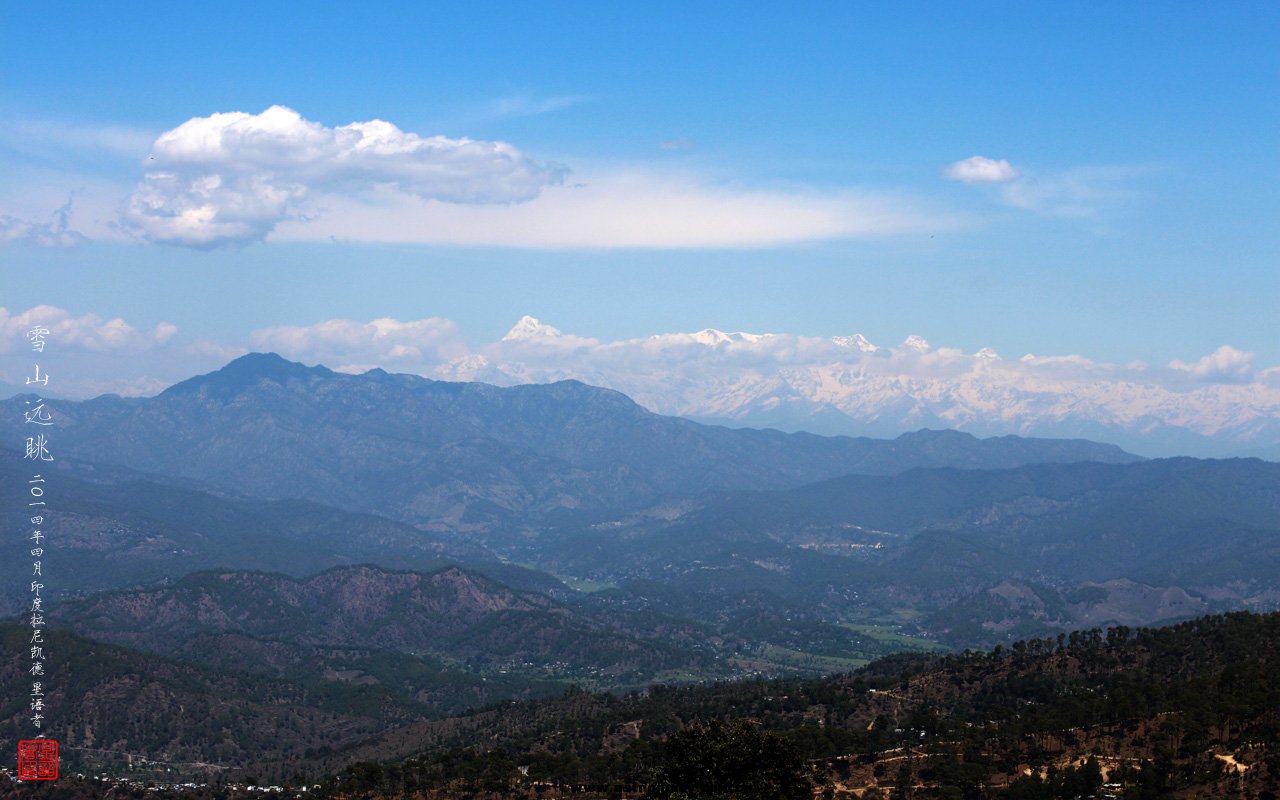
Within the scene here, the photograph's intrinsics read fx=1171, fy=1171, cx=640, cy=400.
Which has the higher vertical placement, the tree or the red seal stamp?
the tree

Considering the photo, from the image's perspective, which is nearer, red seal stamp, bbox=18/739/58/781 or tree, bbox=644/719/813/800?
tree, bbox=644/719/813/800

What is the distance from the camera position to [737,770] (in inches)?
4107

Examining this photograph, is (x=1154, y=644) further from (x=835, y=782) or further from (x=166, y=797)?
(x=166, y=797)

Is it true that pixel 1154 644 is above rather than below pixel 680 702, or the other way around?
above

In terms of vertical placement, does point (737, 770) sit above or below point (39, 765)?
above

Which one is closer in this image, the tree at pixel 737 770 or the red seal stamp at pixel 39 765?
the tree at pixel 737 770

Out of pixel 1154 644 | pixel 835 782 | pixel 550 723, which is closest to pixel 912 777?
pixel 835 782

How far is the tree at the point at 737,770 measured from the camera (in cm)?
10344

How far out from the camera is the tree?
4072 inches

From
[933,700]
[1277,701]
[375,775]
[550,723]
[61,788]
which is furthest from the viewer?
[550,723]

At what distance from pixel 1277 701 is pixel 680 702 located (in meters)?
95.8

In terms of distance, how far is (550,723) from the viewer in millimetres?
184500

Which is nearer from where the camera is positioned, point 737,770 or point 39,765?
point 737,770

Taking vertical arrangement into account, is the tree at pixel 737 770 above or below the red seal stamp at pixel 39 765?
above
